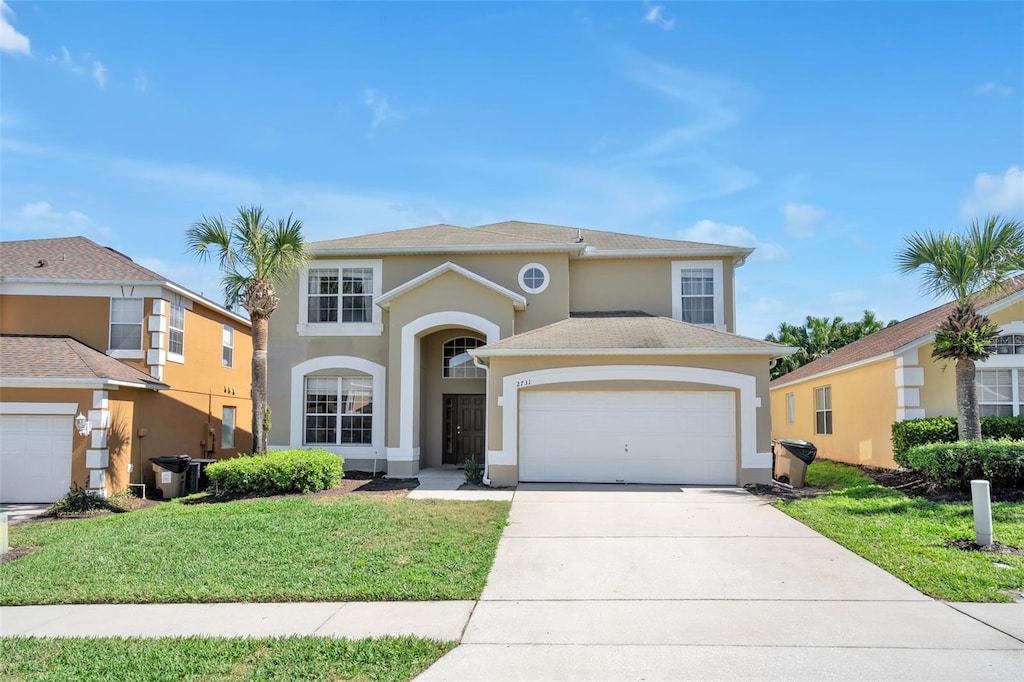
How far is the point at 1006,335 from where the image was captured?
16094mm

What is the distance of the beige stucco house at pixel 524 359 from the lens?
48.6 feet

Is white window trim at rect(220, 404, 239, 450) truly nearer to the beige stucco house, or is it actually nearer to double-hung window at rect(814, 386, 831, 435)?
the beige stucco house

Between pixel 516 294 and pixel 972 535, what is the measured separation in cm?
1115

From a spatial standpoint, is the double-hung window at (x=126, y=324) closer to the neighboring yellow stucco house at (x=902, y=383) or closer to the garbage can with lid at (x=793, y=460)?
the garbage can with lid at (x=793, y=460)

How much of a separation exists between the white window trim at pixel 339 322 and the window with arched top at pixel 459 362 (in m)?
2.06

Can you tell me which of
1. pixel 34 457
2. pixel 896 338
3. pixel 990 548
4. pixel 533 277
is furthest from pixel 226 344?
pixel 990 548

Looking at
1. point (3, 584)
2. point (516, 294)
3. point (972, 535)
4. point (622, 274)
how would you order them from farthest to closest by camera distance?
1. point (622, 274)
2. point (516, 294)
3. point (972, 535)
4. point (3, 584)

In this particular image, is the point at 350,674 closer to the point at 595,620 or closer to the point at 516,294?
the point at 595,620

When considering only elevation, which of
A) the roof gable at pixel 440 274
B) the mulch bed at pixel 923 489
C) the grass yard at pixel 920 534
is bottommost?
the grass yard at pixel 920 534

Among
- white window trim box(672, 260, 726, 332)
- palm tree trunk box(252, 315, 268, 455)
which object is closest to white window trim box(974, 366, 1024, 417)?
white window trim box(672, 260, 726, 332)

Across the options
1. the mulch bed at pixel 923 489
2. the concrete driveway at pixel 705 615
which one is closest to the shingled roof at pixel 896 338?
the mulch bed at pixel 923 489

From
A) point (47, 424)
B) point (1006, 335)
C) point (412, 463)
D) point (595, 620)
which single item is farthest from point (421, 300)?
point (1006, 335)

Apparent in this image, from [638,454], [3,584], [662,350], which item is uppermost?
[662,350]

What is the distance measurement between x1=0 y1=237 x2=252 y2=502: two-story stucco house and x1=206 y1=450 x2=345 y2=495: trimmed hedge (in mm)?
3721
